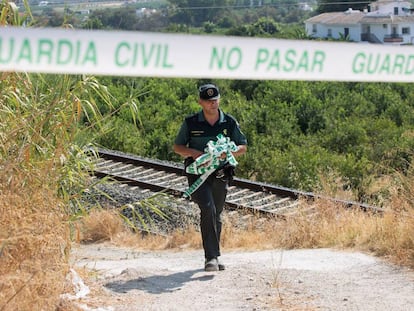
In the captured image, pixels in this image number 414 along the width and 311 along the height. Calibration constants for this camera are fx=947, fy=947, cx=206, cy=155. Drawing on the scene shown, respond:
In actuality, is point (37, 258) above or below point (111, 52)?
below

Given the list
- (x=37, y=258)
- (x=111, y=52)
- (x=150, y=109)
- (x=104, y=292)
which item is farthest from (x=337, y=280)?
(x=150, y=109)

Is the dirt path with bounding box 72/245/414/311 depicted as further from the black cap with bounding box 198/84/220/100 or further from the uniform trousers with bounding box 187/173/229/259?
the black cap with bounding box 198/84/220/100

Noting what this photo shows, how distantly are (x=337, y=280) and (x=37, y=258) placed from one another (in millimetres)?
2588

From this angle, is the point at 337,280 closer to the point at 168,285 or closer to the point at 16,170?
the point at 168,285

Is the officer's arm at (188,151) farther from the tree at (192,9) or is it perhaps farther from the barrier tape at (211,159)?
the tree at (192,9)

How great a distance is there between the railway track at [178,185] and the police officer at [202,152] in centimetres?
324

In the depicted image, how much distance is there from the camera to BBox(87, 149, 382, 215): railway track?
12148 mm

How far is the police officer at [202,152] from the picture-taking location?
8.21m

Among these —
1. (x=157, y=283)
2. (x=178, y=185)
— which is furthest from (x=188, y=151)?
(x=178, y=185)

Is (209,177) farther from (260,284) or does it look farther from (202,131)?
(260,284)

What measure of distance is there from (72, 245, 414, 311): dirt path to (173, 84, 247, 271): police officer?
26 centimetres

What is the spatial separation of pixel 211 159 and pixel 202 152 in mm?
147

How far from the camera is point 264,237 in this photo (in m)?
10.1

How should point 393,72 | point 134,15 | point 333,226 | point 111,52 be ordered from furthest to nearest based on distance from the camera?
point 134,15 → point 333,226 → point 393,72 → point 111,52
